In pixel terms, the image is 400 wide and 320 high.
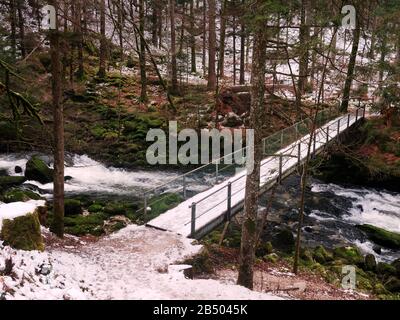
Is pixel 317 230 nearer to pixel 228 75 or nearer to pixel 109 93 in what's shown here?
pixel 109 93

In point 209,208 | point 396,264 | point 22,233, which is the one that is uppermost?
point 22,233

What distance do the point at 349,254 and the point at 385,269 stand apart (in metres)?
1.15

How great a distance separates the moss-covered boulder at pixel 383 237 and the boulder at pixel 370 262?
2007 mm

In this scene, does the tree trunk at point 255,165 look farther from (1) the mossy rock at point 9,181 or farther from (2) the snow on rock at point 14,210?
(1) the mossy rock at point 9,181

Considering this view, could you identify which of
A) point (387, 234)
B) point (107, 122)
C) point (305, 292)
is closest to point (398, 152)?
point (387, 234)

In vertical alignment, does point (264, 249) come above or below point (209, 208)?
below

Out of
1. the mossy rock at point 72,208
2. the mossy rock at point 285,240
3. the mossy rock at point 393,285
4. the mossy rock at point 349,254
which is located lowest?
the mossy rock at point 393,285

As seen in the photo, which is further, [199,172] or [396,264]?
[199,172]

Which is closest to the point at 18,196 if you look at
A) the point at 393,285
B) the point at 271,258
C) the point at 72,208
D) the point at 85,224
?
the point at 72,208

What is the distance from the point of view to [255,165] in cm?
848

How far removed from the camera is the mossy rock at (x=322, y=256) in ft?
43.3

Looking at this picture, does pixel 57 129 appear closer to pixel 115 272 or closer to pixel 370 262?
pixel 115 272

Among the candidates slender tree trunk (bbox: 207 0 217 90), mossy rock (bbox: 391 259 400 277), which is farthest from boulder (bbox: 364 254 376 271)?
slender tree trunk (bbox: 207 0 217 90)

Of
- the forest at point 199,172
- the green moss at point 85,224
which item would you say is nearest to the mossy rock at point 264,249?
the forest at point 199,172
